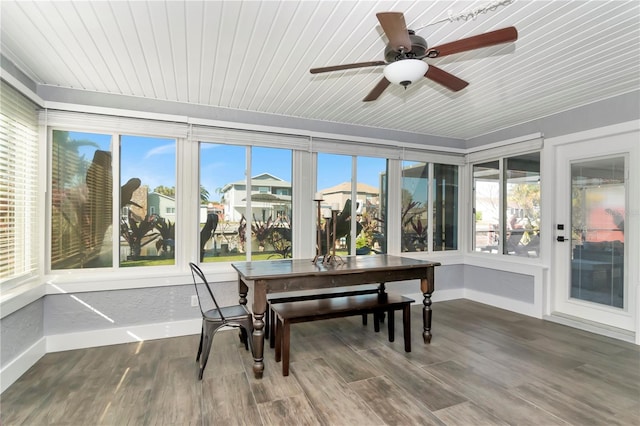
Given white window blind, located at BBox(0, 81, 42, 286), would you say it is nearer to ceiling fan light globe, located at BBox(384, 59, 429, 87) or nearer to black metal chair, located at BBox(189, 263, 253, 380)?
black metal chair, located at BBox(189, 263, 253, 380)

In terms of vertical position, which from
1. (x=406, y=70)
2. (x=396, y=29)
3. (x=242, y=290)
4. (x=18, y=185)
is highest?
(x=396, y=29)

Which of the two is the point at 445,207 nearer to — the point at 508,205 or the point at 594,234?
the point at 508,205

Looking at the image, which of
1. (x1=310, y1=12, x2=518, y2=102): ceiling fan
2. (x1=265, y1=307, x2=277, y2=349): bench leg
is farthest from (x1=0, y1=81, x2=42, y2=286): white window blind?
(x1=310, y1=12, x2=518, y2=102): ceiling fan

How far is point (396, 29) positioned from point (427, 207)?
354cm

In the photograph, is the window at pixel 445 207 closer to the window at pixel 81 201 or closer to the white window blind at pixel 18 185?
the window at pixel 81 201

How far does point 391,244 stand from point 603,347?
2.40 metres

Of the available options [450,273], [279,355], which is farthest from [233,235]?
[450,273]

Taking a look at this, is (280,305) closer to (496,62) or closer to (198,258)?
(198,258)

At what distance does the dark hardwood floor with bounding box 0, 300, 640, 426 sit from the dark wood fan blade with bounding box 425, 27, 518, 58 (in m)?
2.22

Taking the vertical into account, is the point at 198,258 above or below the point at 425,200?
below

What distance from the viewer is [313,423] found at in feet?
6.34

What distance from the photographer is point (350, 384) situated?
2373 mm

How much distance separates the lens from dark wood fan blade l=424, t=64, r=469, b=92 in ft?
6.76

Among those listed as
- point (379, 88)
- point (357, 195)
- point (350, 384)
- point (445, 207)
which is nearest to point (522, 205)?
point (445, 207)
